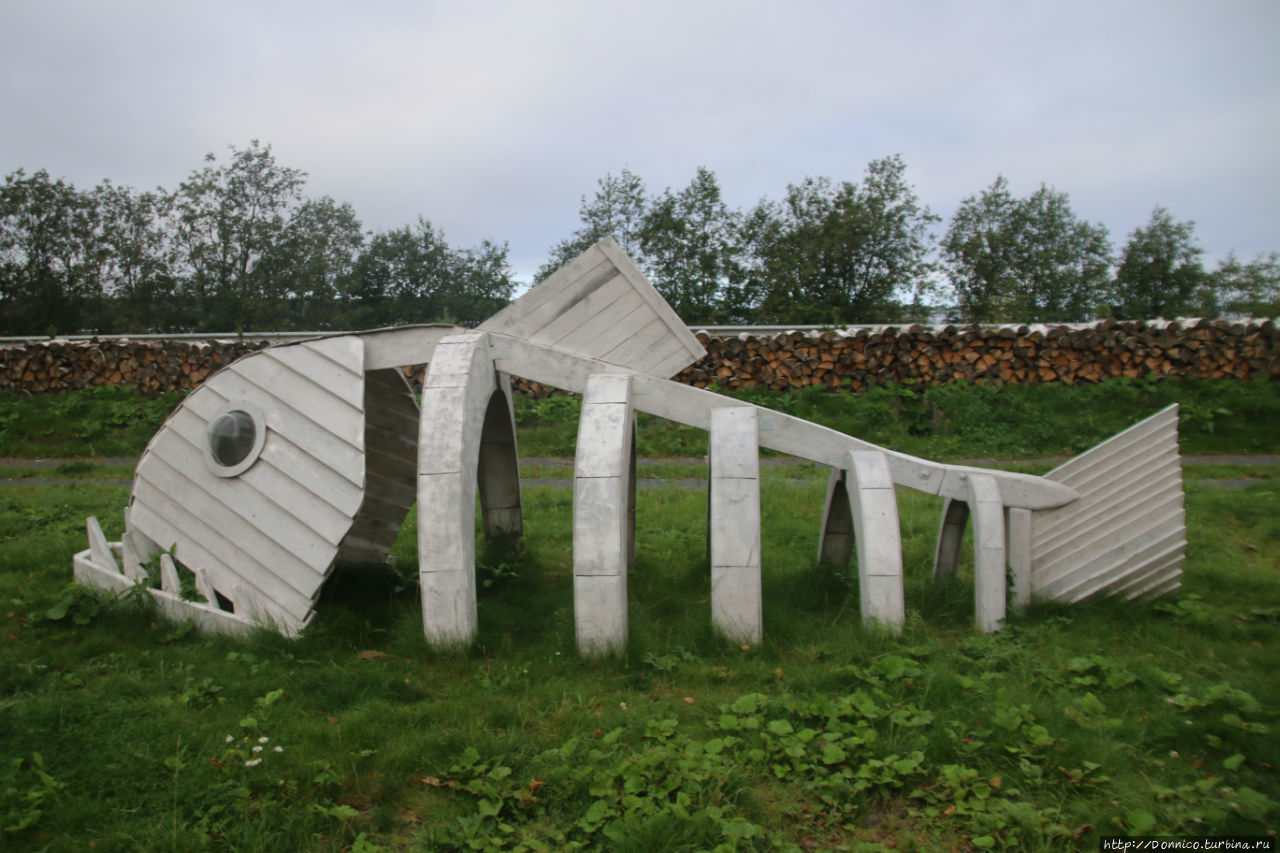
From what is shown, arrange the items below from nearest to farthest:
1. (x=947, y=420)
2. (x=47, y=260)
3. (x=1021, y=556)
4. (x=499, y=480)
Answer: (x=1021, y=556) < (x=499, y=480) < (x=947, y=420) < (x=47, y=260)

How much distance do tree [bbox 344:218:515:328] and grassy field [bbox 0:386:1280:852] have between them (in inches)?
763

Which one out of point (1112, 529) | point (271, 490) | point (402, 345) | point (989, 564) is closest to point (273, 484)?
point (271, 490)

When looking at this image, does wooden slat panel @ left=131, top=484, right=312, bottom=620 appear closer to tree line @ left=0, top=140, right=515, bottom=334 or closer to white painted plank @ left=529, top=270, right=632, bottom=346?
white painted plank @ left=529, top=270, right=632, bottom=346

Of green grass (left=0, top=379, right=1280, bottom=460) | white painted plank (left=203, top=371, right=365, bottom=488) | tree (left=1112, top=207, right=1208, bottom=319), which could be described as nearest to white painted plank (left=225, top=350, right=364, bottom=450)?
white painted plank (left=203, top=371, right=365, bottom=488)

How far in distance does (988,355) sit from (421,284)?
1772cm

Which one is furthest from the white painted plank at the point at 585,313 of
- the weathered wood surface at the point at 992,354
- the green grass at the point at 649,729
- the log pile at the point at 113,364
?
the log pile at the point at 113,364

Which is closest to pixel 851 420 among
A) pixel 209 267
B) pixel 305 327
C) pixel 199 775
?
pixel 199 775

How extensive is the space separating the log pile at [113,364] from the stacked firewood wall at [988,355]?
500mm

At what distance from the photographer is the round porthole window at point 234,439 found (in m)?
5.56

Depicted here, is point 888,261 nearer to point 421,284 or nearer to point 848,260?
point 848,260

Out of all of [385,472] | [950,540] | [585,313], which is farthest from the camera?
[385,472]

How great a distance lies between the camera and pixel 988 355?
13992 millimetres

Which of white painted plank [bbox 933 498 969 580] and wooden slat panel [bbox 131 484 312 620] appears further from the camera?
white painted plank [bbox 933 498 969 580]

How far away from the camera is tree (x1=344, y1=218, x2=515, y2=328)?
2508 cm
